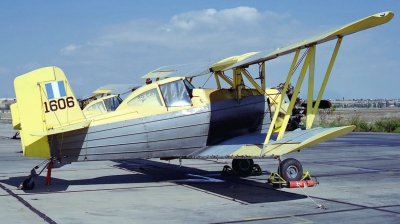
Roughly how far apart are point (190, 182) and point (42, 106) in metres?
3.71

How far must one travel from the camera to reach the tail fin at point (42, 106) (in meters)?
10.3

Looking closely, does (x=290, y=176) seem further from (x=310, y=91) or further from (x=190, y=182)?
(x=190, y=182)

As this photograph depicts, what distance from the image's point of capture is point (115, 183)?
38.6 feet

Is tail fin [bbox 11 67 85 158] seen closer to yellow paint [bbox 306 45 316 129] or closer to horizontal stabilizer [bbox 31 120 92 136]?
horizontal stabilizer [bbox 31 120 92 136]

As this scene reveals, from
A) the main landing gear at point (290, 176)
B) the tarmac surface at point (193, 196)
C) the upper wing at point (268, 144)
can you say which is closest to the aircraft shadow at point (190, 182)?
the tarmac surface at point (193, 196)

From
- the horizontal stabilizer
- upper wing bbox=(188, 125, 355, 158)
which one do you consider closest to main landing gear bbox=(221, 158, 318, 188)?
upper wing bbox=(188, 125, 355, 158)

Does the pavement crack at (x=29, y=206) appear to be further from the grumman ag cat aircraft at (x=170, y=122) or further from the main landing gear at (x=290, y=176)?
the main landing gear at (x=290, y=176)

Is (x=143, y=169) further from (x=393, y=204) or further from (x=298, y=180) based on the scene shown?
(x=393, y=204)

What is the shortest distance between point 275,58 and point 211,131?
213cm

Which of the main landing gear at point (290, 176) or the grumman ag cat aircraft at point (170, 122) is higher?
the grumman ag cat aircraft at point (170, 122)

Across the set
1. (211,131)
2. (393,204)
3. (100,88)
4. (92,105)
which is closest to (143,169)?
Result: (211,131)

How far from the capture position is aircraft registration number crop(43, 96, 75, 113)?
10.5 metres

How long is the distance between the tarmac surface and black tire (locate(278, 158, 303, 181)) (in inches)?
11.6

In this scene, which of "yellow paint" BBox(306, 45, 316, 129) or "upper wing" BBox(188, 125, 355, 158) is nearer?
"upper wing" BBox(188, 125, 355, 158)
